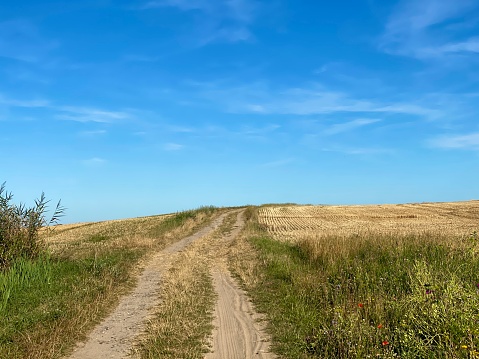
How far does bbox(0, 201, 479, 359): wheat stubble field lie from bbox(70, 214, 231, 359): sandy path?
0.03 meters

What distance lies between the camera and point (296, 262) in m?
15.7

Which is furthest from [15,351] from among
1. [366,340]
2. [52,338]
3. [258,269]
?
[258,269]

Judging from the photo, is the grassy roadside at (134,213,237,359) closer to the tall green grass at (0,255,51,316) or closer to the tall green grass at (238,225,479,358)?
the tall green grass at (238,225,479,358)

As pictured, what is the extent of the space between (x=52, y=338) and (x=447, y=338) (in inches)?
281

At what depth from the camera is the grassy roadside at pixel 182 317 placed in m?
7.15

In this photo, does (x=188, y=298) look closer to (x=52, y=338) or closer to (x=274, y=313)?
(x=274, y=313)

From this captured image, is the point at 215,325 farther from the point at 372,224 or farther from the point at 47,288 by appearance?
the point at 372,224

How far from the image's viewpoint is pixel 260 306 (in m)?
10.1

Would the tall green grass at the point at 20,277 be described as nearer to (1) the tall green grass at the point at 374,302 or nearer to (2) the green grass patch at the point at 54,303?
(2) the green grass patch at the point at 54,303

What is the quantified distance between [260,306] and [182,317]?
222 cm

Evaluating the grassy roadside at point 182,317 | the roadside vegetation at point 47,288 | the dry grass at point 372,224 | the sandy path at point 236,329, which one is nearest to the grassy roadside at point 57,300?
the roadside vegetation at point 47,288

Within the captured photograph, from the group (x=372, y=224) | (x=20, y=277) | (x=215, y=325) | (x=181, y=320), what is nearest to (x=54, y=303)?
(x=20, y=277)

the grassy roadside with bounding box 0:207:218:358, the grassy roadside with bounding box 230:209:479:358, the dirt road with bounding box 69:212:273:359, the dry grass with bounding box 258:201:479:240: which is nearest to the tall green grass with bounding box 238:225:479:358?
the grassy roadside with bounding box 230:209:479:358

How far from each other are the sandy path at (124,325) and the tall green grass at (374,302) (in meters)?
2.97
